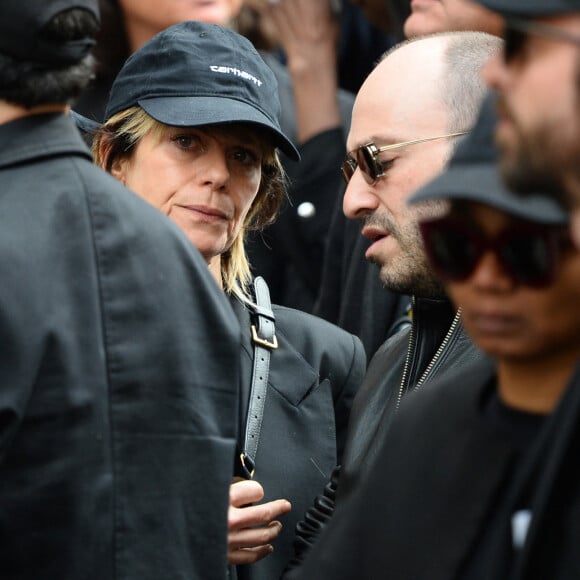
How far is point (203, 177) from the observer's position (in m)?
3.75

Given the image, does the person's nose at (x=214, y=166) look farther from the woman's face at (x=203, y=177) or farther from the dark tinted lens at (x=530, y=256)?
the dark tinted lens at (x=530, y=256)

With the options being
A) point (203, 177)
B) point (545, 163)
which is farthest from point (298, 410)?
point (545, 163)

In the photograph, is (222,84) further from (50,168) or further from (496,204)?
(496,204)

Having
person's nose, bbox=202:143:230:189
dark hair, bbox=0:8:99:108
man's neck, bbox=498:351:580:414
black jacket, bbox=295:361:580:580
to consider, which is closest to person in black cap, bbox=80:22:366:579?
person's nose, bbox=202:143:230:189

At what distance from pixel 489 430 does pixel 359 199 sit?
167cm

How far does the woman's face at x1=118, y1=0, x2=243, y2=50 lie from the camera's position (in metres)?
5.38

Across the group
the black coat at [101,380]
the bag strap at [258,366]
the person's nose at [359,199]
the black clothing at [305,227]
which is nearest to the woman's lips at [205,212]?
the bag strap at [258,366]

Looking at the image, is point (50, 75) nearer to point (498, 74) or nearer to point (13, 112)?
point (13, 112)

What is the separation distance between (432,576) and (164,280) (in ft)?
3.00

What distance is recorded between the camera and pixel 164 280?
263cm

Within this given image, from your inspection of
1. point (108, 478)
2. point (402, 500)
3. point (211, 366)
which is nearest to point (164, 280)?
point (211, 366)

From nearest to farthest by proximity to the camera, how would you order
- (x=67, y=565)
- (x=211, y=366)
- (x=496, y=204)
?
(x=496, y=204), (x=67, y=565), (x=211, y=366)

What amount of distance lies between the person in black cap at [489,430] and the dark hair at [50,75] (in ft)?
3.13

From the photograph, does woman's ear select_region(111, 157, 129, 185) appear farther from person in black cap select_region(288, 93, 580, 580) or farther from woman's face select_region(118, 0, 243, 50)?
person in black cap select_region(288, 93, 580, 580)
